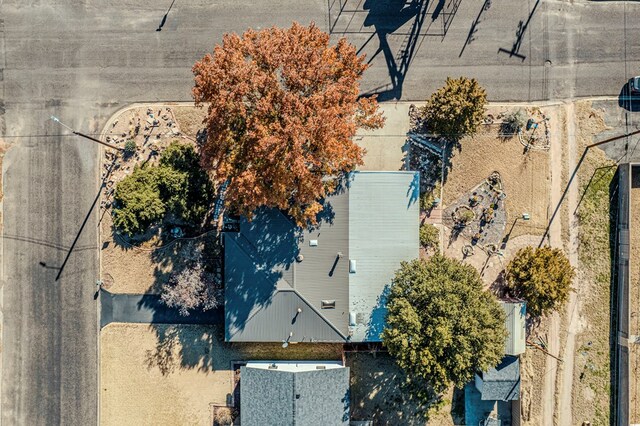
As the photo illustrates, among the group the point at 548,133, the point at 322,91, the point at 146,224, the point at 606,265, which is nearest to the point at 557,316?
the point at 606,265

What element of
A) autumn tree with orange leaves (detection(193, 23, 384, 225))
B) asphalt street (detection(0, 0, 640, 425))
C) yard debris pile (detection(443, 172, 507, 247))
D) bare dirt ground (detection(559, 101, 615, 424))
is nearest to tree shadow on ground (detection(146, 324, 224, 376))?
asphalt street (detection(0, 0, 640, 425))

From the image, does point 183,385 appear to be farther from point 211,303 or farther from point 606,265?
point 606,265

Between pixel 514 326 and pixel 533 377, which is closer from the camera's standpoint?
pixel 514 326

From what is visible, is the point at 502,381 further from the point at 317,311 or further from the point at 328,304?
the point at 317,311

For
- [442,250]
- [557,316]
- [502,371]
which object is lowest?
[502,371]

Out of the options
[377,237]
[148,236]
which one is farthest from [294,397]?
[148,236]

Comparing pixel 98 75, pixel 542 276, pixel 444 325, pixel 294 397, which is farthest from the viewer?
pixel 98 75

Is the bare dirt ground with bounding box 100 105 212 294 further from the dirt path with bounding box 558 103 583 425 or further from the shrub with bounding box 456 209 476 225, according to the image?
the dirt path with bounding box 558 103 583 425
